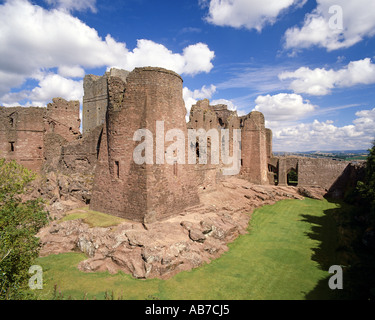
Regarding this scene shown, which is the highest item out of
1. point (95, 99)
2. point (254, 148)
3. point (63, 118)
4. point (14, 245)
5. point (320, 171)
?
point (95, 99)

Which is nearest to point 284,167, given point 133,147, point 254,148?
point 254,148

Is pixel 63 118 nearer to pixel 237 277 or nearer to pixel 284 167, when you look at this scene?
pixel 237 277

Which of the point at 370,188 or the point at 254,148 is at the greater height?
the point at 254,148

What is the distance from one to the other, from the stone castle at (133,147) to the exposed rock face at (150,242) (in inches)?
44.4

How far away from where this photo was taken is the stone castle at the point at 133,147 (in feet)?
45.3

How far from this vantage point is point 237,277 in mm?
10453

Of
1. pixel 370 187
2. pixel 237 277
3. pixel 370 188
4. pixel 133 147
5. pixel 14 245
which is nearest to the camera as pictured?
pixel 14 245

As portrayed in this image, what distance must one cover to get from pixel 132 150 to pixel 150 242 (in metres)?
5.39

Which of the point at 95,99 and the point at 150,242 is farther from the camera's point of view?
the point at 95,99

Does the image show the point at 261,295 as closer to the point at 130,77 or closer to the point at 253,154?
the point at 130,77

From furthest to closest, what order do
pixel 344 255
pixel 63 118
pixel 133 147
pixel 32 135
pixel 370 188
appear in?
1. pixel 63 118
2. pixel 32 135
3. pixel 370 188
4. pixel 133 147
5. pixel 344 255

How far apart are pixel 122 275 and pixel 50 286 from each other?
2.78 m
